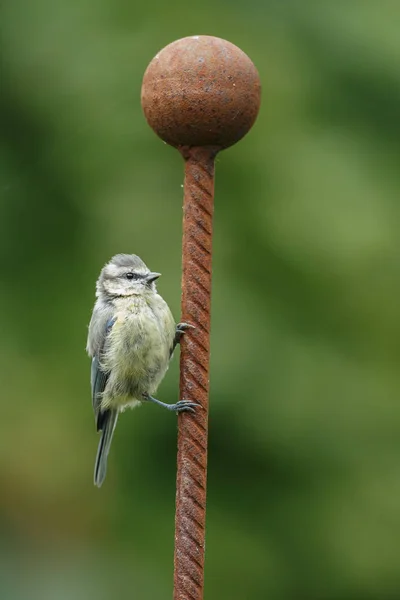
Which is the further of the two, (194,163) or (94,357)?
(94,357)

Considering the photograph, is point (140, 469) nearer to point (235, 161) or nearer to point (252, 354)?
point (252, 354)

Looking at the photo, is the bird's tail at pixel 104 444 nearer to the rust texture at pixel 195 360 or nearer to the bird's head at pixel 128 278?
the bird's head at pixel 128 278

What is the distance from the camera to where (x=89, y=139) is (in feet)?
12.4

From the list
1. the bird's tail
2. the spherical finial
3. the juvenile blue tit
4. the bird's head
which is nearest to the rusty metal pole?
the spherical finial

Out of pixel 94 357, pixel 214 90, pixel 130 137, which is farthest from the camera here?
pixel 130 137

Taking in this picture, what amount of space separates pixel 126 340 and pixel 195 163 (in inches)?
36.7

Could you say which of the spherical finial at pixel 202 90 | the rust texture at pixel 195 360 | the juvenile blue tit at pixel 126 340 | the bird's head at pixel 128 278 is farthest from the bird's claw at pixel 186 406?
the bird's head at pixel 128 278

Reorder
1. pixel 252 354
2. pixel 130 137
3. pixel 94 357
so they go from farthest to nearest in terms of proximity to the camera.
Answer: pixel 130 137
pixel 252 354
pixel 94 357


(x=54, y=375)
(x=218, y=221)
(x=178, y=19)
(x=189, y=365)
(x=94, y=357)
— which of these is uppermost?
(x=178, y=19)

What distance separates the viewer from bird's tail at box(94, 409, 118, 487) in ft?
8.00

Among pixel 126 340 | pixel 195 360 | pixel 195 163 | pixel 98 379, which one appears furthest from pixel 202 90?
pixel 98 379

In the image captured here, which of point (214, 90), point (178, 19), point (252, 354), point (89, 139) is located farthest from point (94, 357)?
point (178, 19)

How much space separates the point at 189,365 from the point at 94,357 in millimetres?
1072

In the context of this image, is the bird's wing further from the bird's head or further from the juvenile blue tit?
the bird's head
